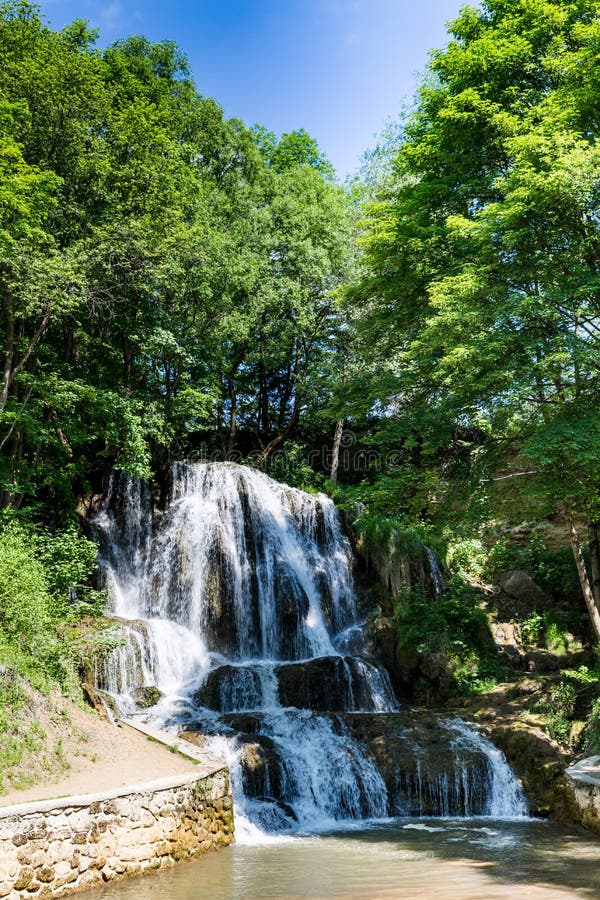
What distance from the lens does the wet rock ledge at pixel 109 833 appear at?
6530 mm

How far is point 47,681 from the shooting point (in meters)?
9.75

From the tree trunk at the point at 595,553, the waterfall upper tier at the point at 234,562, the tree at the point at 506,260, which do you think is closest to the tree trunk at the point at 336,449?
the waterfall upper tier at the point at 234,562

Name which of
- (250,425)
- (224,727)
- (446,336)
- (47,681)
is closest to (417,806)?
(224,727)

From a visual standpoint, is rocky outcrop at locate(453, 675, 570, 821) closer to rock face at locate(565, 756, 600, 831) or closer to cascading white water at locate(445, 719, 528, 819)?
cascading white water at locate(445, 719, 528, 819)

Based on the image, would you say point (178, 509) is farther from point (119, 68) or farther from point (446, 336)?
point (119, 68)

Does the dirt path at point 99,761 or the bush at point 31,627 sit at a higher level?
the bush at point 31,627

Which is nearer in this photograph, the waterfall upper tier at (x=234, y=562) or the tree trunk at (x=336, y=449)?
the waterfall upper tier at (x=234, y=562)

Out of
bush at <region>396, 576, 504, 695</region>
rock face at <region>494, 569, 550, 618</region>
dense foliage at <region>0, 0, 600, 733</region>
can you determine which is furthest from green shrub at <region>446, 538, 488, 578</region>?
bush at <region>396, 576, 504, 695</region>

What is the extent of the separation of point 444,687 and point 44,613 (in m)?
8.97

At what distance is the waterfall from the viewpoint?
10508mm

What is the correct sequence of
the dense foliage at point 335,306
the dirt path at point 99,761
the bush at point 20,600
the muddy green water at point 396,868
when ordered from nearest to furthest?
the muddy green water at point 396,868
the dirt path at point 99,761
the bush at point 20,600
the dense foliage at point 335,306

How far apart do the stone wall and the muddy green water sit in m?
0.25

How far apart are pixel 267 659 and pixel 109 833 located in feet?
28.3

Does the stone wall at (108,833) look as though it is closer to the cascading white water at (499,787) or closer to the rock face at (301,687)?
the rock face at (301,687)
